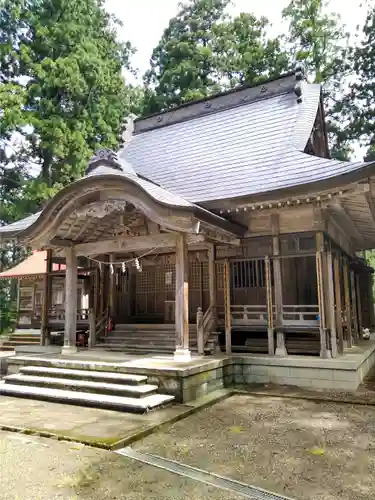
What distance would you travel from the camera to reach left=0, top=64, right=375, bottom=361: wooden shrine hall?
7.82 meters

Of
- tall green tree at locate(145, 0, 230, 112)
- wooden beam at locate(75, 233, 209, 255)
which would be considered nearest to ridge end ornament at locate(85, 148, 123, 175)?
wooden beam at locate(75, 233, 209, 255)

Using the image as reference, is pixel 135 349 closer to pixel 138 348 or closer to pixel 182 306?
pixel 138 348

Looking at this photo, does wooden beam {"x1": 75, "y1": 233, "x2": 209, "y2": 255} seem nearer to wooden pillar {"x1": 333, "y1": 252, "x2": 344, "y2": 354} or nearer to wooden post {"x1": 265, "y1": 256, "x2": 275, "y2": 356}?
wooden post {"x1": 265, "y1": 256, "x2": 275, "y2": 356}

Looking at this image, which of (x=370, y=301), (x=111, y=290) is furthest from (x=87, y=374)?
(x=370, y=301)

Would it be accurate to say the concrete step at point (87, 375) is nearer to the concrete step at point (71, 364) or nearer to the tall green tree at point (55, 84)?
the concrete step at point (71, 364)

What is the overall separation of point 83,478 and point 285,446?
2247 millimetres

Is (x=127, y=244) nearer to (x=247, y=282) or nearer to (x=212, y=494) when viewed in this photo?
(x=247, y=282)

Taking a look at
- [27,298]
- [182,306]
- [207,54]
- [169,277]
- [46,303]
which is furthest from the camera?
[207,54]

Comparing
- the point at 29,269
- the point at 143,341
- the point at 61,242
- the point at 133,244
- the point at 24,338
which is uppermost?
the point at 29,269

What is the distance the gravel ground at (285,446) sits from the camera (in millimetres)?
3516

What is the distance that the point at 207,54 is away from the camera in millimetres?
26328

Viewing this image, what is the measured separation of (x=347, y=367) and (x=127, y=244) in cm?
509

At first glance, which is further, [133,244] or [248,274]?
[248,274]

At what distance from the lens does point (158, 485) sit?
3.46 metres
